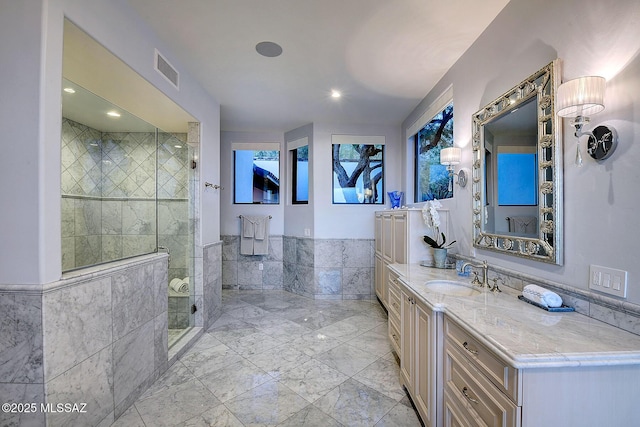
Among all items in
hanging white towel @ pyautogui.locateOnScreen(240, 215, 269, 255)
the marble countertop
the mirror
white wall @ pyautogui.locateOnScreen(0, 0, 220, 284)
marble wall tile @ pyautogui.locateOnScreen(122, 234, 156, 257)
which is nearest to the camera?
the marble countertop

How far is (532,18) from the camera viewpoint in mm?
1501

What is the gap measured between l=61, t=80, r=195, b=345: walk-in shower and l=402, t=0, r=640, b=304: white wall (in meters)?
2.59

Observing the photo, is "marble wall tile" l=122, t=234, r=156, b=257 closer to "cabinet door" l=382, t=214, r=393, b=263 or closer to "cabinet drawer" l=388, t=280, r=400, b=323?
"cabinet drawer" l=388, t=280, r=400, b=323

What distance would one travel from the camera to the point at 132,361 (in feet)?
5.94

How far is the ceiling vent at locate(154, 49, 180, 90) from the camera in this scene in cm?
212

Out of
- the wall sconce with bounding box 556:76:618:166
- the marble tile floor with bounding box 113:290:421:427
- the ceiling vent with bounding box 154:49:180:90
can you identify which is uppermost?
the ceiling vent with bounding box 154:49:180:90

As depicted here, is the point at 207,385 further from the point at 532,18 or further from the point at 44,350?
the point at 532,18

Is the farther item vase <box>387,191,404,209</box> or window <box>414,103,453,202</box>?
vase <box>387,191,404,209</box>

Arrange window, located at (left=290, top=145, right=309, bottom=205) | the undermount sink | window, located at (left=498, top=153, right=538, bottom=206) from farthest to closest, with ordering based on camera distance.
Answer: window, located at (left=290, top=145, right=309, bottom=205), the undermount sink, window, located at (left=498, top=153, right=538, bottom=206)

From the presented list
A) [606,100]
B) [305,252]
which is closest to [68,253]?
[606,100]

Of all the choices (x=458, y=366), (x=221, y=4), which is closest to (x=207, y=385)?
(x=458, y=366)

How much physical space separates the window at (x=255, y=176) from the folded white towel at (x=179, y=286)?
198cm

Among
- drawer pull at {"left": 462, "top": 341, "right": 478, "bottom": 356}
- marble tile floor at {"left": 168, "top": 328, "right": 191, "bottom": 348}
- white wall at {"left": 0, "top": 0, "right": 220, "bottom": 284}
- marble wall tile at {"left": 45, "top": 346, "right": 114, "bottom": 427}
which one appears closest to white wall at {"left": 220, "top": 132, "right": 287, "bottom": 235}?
marble tile floor at {"left": 168, "top": 328, "right": 191, "bottom": 348}

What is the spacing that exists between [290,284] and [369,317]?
159 cm
